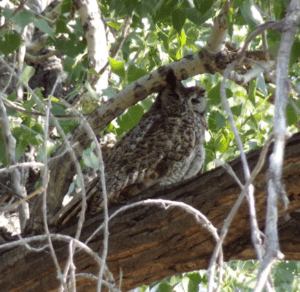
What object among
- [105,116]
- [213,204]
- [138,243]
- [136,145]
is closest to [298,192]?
[213,204]

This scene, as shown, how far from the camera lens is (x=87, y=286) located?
159 centimetres

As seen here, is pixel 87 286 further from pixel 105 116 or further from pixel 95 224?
pixel 105 116

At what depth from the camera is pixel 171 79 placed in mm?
2066

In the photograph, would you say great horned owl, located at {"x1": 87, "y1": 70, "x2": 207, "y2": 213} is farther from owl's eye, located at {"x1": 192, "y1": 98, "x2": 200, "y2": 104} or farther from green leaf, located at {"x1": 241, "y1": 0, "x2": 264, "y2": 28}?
green leaf, located at {"x1": 241, "y1": 0, "x2": 264, "y2": 28}

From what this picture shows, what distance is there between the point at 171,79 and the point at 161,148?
305 millimetres

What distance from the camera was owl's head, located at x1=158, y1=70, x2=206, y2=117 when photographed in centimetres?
236

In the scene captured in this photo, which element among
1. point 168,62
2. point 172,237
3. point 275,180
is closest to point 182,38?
point 168,62

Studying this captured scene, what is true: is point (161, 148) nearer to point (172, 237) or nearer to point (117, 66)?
point (117, 66)

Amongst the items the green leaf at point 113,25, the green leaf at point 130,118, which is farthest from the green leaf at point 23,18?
the green leaf at point 113,25

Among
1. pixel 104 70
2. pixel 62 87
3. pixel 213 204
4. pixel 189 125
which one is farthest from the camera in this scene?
pixel 62 87

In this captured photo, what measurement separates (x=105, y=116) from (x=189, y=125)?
60 centimetres

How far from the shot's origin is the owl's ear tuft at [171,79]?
1894mm

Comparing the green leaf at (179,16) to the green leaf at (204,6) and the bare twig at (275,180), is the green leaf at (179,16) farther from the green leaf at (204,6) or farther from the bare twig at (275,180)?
the bare twig at (275,180)

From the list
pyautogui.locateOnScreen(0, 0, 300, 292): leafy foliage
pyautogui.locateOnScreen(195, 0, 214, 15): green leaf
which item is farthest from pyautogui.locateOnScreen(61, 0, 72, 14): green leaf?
pyautogui.locateOnScreen(195, 0, 214, 15): green leaf
